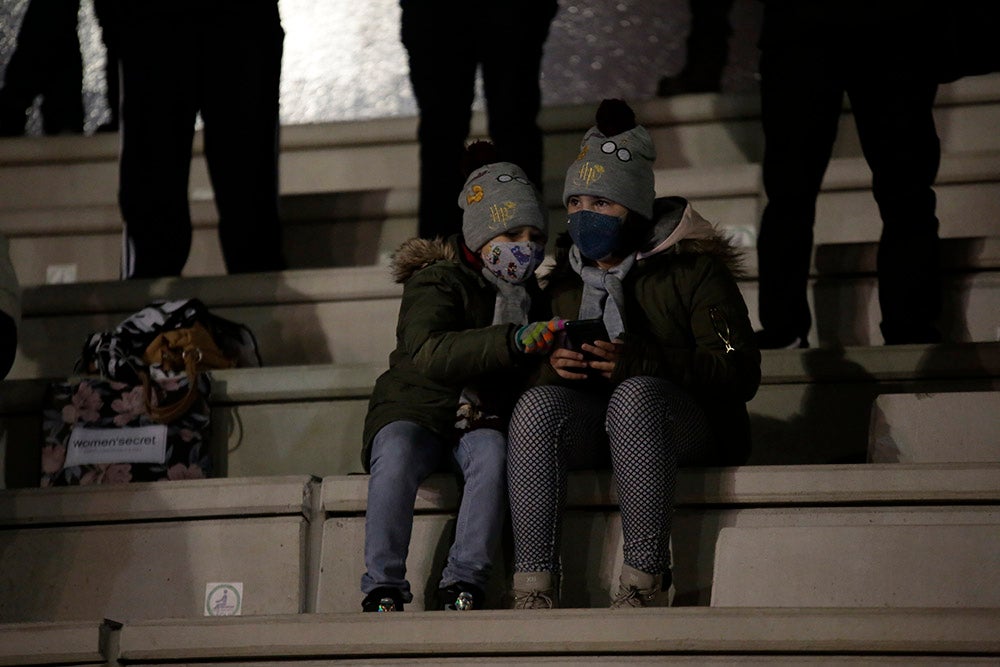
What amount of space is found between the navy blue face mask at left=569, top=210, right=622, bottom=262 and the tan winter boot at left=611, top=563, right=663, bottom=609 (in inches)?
22.4

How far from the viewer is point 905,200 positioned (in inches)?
119

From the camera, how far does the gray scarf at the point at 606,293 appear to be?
2.51 m

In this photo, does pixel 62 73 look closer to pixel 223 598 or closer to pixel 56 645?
pixel 223 598

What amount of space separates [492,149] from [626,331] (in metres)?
0.45

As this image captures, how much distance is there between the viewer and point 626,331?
2.48 metres

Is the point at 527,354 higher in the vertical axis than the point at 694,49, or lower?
lower

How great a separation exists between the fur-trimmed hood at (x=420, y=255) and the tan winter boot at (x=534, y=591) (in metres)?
0.61

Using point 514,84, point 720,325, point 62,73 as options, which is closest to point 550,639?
point 720,325

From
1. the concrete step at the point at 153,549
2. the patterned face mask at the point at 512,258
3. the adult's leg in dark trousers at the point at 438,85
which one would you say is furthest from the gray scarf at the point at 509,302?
the adult's leg in dark trousers at the point at 438,85

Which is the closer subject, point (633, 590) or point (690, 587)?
point (633, 590)

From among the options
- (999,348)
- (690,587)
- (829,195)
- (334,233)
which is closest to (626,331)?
(690,587)

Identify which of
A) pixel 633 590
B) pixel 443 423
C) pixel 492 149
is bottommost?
pixel 633 590

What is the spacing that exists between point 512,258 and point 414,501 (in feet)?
1.41

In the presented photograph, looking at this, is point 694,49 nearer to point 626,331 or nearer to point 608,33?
point 608,33
